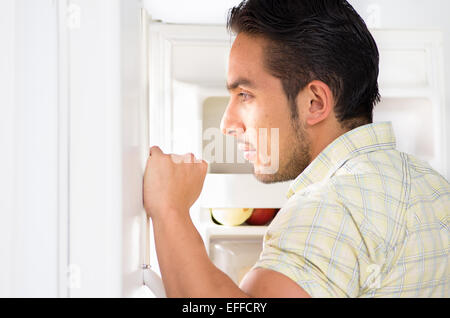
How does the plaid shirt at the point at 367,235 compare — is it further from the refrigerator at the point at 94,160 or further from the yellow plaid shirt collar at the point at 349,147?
the refrigerator at the point at 94,160

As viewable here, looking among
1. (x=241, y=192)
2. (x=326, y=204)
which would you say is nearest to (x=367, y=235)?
(x=326, y=204)

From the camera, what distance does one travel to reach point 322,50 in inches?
27.7

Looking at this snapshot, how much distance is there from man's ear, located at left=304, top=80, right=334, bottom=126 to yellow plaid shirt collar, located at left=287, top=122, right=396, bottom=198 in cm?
9

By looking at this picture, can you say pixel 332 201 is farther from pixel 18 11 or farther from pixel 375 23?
pixel 375 23

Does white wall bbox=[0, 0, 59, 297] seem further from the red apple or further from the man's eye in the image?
the red apple

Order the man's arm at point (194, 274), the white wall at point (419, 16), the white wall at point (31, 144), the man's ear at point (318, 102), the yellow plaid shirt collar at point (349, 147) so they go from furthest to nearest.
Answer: the white wall at point (419, 16), the man's ear at point (318, 102), the yellow plaid shirt collar at point (349, 147), the man's arm at point (194, 274), the white wall at point (31, 144)

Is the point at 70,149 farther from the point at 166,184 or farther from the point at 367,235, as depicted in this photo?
the point at 367,235

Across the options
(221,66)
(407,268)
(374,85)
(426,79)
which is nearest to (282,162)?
(374,85)

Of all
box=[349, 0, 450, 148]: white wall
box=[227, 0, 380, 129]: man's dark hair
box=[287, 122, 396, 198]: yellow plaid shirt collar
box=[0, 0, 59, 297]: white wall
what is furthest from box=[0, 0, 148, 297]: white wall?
box=[349, 0, 450, 148]: white wall

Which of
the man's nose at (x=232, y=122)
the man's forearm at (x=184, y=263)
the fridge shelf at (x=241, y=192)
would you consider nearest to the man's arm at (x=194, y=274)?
the man's forearm at (x=184, y=263)

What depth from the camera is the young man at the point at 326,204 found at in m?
0.44

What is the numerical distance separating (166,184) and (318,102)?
325 millimetres

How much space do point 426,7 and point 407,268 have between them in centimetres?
83
